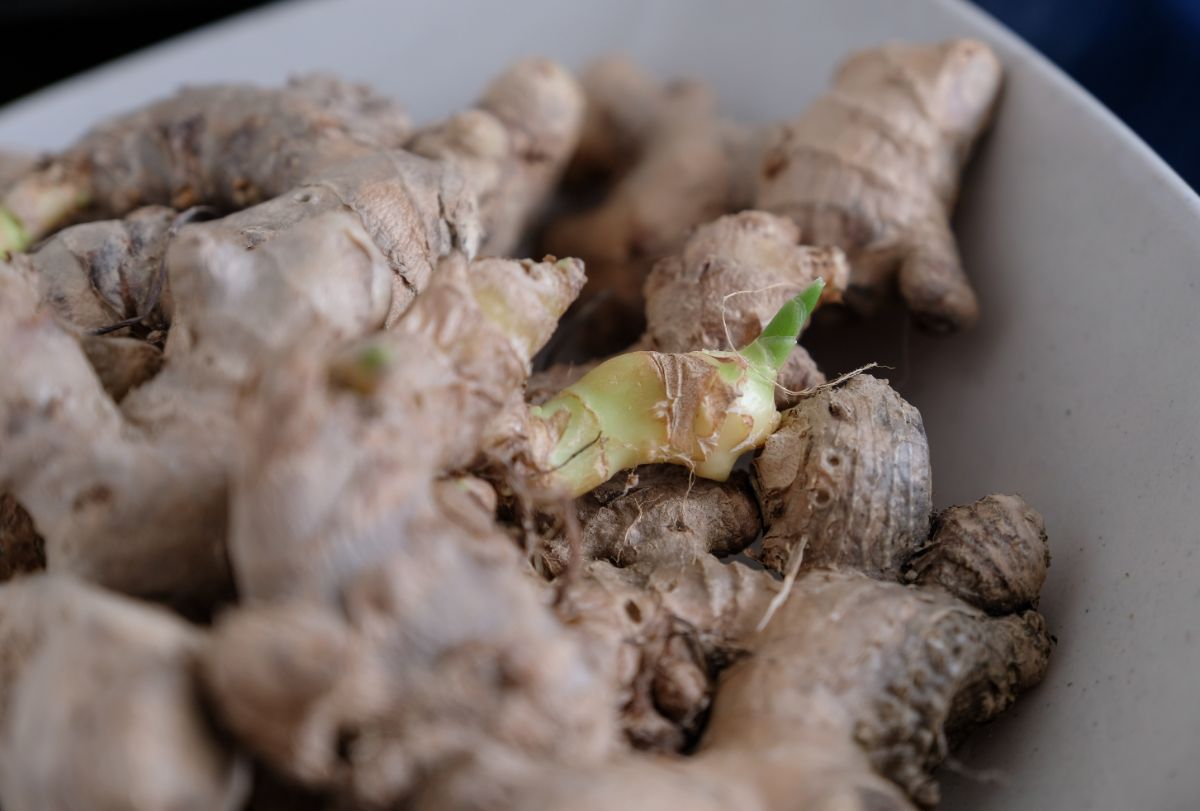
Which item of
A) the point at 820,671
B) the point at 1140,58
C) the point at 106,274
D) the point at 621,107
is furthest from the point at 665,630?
the point at 1140,58

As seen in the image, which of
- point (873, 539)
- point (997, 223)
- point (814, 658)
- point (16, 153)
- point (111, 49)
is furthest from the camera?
point (111, 49)

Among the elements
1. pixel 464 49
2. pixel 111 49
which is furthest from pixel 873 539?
pixel 111 49

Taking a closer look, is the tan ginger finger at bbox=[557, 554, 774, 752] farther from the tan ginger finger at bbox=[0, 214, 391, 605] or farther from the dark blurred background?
the dark blurred background

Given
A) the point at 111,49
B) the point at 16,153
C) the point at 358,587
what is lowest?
the point at 111,49

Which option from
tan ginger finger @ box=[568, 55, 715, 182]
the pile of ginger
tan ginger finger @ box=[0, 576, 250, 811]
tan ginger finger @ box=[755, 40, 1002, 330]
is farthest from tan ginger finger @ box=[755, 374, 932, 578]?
tan ginger finger @ box=[568, 55, 715, 182]

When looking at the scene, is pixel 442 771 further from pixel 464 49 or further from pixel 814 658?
pixel 464 49

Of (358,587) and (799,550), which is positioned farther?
(799,550)

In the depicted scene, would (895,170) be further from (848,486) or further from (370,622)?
(370,622)
